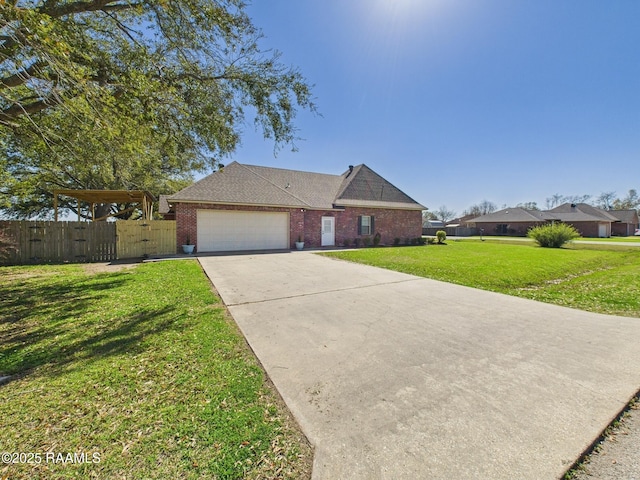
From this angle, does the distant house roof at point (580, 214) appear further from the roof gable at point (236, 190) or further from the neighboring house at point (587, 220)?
the roof gable at point (236, 190)

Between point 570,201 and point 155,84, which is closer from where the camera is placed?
point 155,84

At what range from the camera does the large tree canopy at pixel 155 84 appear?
518 centimetres

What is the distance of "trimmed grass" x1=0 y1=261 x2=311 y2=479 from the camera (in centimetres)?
170

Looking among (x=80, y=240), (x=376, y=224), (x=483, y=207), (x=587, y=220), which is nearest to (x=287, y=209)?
(x=376, y=224)

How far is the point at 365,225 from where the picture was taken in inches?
744

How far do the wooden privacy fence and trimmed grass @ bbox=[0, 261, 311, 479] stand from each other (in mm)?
7634

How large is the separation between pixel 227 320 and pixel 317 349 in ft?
5.84

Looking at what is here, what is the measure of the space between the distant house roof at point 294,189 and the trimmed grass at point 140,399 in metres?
9.30

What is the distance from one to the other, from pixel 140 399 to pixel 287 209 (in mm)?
13220

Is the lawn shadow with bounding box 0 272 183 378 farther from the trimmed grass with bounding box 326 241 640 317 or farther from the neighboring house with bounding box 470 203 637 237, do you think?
the neighboring house with bounding box 470 203 637 237

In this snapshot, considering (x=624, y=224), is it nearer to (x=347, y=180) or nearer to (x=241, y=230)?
(x=347, y=180)

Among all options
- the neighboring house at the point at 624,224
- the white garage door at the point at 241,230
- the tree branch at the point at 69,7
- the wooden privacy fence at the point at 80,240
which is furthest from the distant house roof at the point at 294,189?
the neighboring house at the point at 624,224

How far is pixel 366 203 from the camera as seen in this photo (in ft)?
61.2

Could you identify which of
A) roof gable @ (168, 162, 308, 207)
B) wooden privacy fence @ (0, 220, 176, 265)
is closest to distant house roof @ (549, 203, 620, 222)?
roof gable @ (168, 162, 308, 207)
